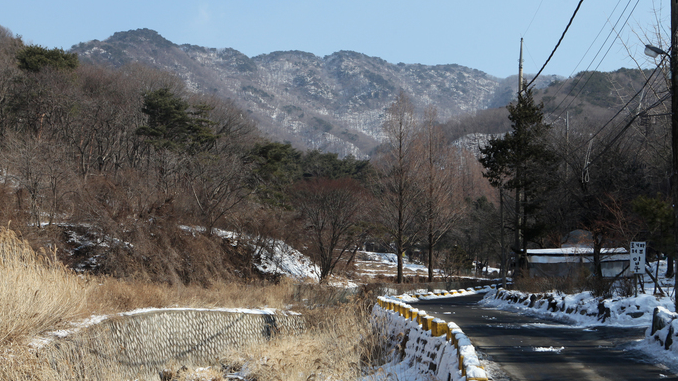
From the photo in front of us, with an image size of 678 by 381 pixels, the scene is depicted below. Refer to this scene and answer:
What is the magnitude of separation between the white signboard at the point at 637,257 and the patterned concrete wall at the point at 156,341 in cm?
1096

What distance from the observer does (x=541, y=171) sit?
3806 centimetres

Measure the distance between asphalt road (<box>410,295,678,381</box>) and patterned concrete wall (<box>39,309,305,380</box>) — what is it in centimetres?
798

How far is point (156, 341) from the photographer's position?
15266mm

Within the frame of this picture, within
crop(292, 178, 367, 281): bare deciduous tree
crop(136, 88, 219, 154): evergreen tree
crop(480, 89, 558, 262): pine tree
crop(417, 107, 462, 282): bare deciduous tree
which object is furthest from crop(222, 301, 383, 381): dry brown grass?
crop(136, 88, 219, 154): evergreen tree

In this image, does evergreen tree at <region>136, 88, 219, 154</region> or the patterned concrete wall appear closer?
the patterned concrete wall

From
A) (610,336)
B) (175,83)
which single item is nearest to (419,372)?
(610,336)

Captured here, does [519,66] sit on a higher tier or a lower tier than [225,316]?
higher

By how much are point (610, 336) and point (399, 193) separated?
85.9 feet

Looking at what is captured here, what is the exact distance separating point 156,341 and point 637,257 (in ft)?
45.1

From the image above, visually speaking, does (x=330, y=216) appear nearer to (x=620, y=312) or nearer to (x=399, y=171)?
(x=399, y=171)

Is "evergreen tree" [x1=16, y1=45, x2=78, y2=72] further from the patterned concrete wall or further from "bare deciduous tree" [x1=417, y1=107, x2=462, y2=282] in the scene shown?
the patterned concrete wall

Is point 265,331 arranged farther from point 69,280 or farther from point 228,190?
point 228,190

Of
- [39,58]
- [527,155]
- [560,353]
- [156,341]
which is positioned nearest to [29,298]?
[156,341]

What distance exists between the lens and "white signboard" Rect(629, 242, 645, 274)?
13594 mm
